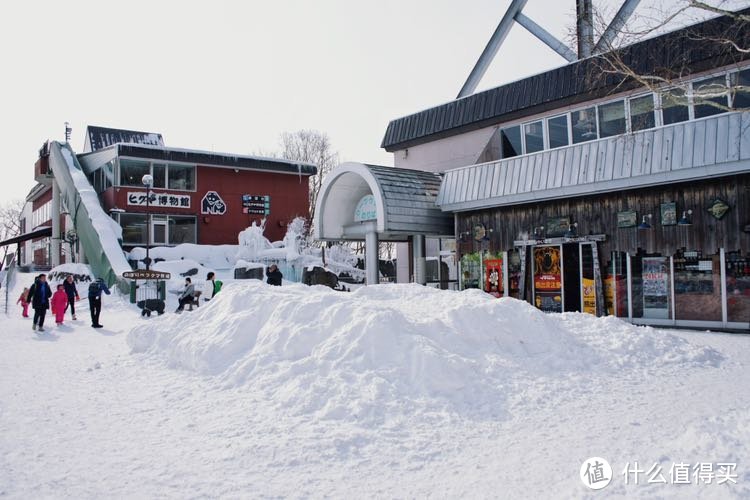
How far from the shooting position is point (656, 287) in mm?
13820

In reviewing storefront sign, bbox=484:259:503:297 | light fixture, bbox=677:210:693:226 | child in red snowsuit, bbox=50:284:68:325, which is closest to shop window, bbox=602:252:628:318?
light fixture, bbox=677:210:693:226

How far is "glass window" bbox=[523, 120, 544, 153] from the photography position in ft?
58.5

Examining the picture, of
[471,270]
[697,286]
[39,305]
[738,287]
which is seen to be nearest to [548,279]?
[471,270]

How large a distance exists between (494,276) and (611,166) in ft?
16.1

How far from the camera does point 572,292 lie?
15453 millimetres

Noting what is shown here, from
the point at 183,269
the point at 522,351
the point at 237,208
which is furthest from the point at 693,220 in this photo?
the point at 237,208

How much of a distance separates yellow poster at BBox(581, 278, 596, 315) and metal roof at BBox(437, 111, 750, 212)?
2346 millimetres

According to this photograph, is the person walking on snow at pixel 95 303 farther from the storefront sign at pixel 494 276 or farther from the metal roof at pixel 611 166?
the storefront sign at pixel 494 276

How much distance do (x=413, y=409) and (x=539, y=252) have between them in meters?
11.0

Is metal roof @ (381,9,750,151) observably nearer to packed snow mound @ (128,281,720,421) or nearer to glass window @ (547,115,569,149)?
glass window @ (547,115,569,149)

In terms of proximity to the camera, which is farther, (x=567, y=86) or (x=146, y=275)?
(x=146, y=275)

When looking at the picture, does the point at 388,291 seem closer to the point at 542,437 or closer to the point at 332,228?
the point at 542,437

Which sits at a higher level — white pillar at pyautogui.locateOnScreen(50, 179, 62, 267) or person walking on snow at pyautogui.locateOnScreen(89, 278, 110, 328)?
white pillar at pyautogui.locateOnScreen(50, 179, 62, 267)

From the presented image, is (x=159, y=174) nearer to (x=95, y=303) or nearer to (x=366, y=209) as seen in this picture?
(x=95, y=303)
